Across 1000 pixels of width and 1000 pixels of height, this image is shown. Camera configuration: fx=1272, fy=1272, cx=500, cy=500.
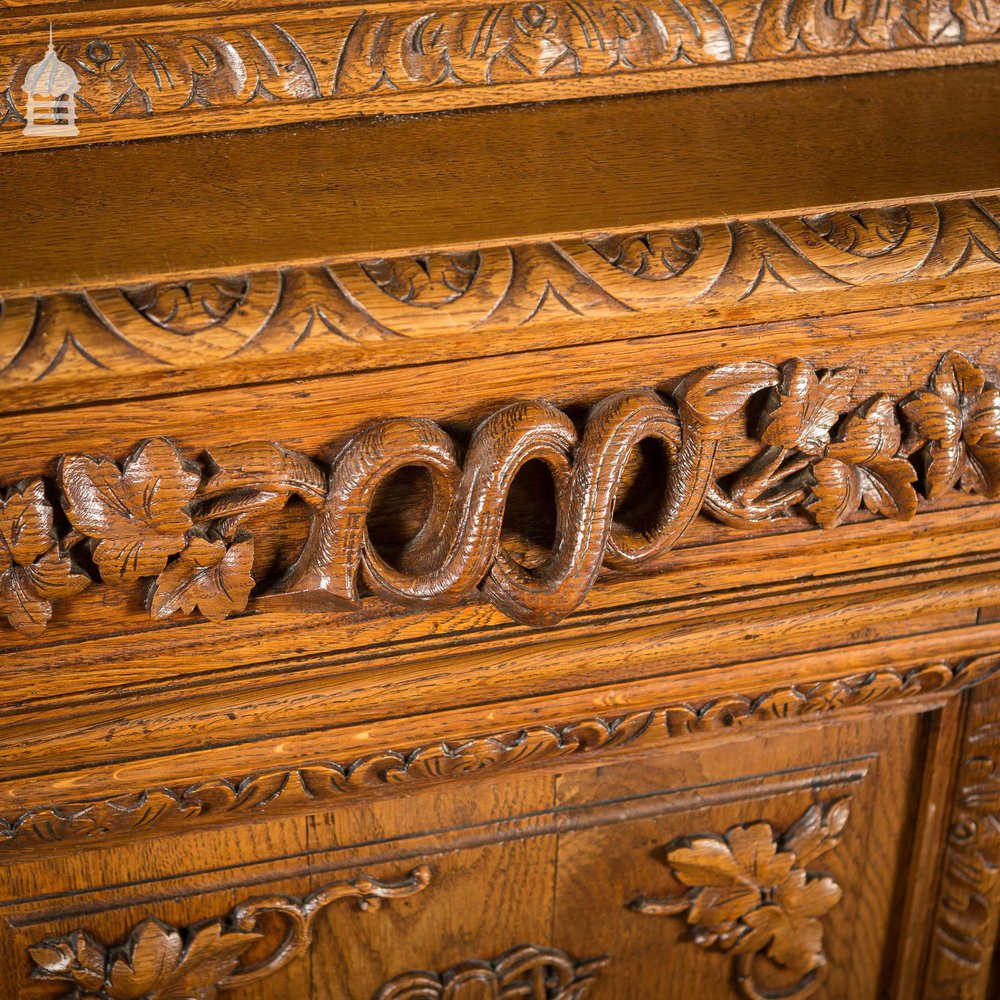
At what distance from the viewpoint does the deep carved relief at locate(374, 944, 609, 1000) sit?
0.62 metres

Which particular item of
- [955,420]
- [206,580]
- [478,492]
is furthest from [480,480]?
[955,420]

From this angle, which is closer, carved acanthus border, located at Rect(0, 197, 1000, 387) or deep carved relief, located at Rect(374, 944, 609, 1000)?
carved acanthus border, located at Rect(0, 197, 1000, 387)

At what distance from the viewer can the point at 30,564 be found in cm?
44

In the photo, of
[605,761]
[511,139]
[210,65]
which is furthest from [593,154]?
[605,761]

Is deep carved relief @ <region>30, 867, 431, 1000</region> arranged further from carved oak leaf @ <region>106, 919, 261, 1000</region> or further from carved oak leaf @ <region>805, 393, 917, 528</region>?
carved oak leaf @ <region>805, 393, 917, 528</region>

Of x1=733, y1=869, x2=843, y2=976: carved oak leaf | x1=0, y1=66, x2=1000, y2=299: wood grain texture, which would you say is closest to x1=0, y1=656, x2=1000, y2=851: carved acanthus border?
x1=733, y1=869, x2=843, y2=976: carved oak leaf

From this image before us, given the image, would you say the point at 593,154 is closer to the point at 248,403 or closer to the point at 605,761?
the point at 248,403

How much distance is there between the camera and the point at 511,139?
519mm

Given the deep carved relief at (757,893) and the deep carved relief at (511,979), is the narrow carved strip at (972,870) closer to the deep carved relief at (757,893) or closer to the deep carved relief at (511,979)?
the deep carved relief at (757,893)

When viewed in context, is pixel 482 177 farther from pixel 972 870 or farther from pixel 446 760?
pixel 972 870

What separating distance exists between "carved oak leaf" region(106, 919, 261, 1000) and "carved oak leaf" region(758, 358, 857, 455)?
0.32m

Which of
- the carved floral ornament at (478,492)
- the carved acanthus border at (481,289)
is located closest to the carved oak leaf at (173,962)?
the carved floral ornament at (478,492)

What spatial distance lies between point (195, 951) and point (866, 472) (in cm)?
36

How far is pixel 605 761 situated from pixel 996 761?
220 millimetres
